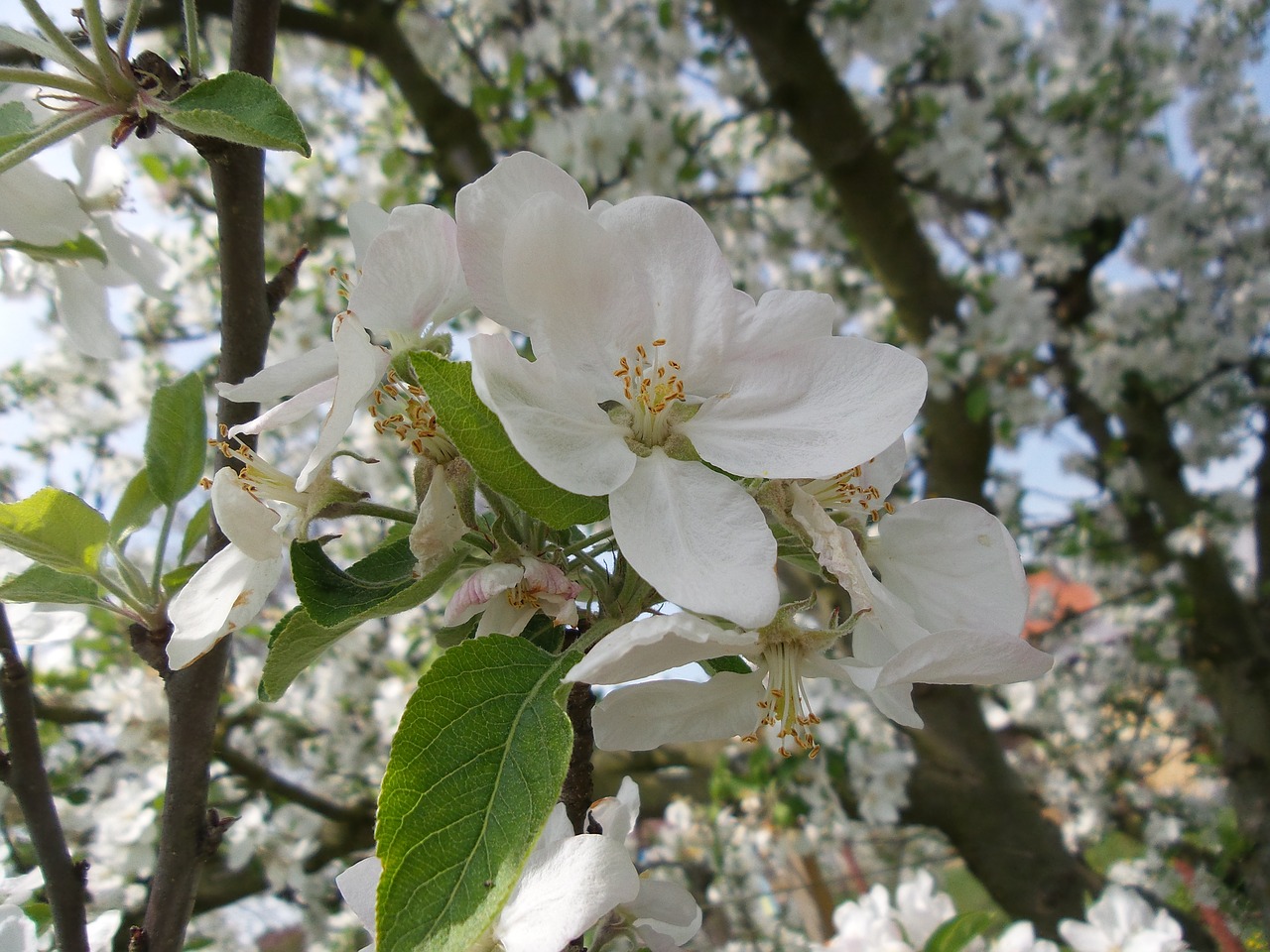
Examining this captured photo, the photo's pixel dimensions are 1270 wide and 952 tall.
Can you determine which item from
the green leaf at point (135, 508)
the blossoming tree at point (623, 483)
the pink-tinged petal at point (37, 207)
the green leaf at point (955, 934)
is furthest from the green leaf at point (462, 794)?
the green leaf at point (955, 934)

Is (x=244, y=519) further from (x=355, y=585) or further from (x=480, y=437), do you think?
(x=480, y=437)

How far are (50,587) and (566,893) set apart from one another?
571mm

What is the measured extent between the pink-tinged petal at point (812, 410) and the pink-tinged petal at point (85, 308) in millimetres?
860

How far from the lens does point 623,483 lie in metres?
0.62

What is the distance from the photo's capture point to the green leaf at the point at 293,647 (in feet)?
2.21

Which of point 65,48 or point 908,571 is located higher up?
point 65,48

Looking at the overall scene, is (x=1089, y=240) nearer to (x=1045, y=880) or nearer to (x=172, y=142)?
(x=1045, y=880)

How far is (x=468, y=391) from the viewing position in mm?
580

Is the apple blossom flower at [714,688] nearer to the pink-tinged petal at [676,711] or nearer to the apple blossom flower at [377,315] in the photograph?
the pink-tinged petal at [676,711]

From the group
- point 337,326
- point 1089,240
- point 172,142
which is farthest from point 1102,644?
point 337,326

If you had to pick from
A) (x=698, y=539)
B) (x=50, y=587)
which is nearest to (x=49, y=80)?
(x=50, y=587)

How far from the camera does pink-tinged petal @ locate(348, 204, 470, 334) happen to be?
0.68m

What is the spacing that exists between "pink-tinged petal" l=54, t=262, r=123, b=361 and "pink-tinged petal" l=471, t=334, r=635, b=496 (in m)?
0.79

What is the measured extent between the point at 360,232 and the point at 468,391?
1.10 ft
